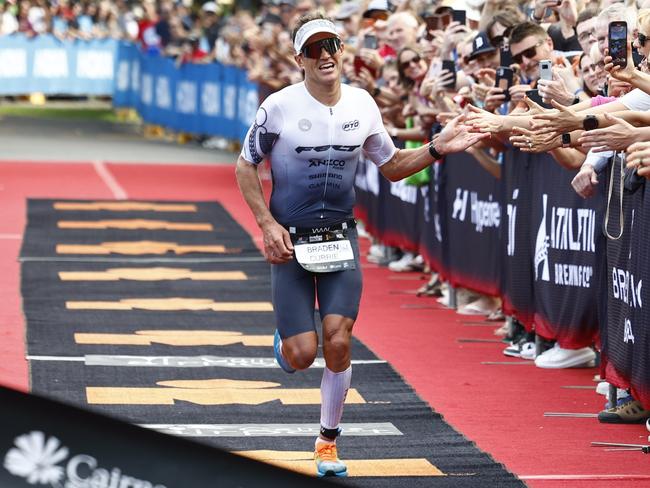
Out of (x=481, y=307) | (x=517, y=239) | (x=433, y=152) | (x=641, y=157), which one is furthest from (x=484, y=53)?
(x=641, y=157)

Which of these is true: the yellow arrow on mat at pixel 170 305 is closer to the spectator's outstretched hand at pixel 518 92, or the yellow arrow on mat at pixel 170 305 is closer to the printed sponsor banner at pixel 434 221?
the printed sponsor banner at pixel 434 221

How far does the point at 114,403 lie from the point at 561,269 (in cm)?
343

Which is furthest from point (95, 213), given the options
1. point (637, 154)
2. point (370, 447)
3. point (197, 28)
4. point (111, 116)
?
point (111, 116)

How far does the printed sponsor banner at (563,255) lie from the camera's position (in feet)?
33.9

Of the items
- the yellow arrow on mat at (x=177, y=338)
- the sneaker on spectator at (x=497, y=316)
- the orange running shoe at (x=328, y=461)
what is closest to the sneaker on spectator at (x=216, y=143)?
the sneaker on spectator at (x=497, y=316)

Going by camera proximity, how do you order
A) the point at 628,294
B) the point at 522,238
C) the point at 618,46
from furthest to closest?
the point at 522,238
the point at 628,294
the point at 618,46

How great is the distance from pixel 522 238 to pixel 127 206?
436 inches

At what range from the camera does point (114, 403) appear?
9.56 metres

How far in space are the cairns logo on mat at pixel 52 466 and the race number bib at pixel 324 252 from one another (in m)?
4.53

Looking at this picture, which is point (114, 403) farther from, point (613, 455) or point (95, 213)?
point (95, 213)

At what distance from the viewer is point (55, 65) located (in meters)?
41.3

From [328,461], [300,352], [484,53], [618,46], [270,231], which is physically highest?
[618,46]

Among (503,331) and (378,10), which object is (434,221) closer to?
(503,331)

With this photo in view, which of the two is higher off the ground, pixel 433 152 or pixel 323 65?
pixel 323 65
